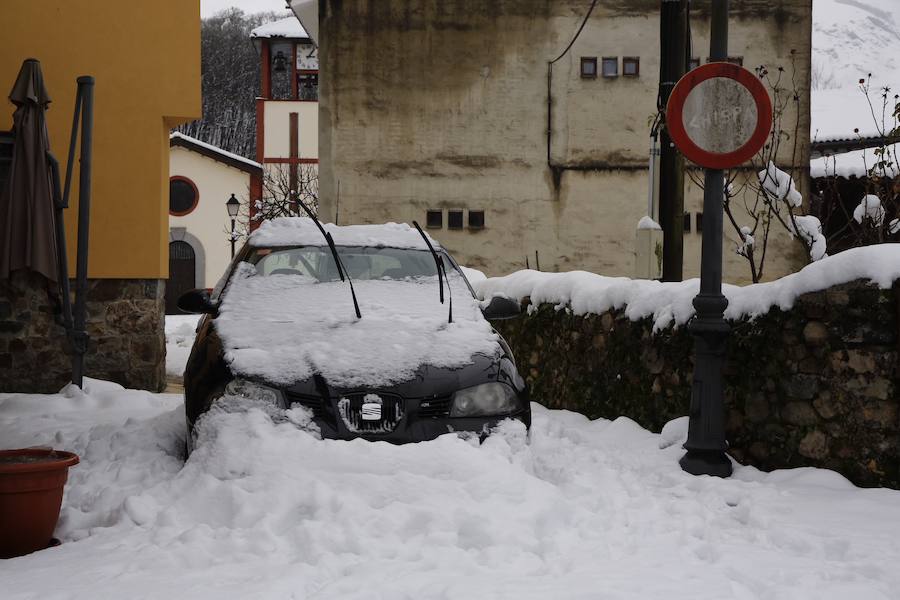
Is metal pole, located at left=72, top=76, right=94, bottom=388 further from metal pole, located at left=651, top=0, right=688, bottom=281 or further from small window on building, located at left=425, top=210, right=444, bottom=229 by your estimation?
small window on building, located at left=425, top=210, right=444, bottom=229

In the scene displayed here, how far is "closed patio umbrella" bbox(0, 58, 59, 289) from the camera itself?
8.64 m

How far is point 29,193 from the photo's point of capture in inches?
340

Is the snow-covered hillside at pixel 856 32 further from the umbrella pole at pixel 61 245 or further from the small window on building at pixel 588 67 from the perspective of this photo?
the umbrella pole at pixel 61 245

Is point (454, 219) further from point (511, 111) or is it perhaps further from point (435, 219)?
point (511, 111)

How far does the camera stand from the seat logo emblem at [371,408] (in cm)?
487

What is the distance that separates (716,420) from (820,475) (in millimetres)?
692

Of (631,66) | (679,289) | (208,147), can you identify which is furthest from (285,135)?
(679,289)

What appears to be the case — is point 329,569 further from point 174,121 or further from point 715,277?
point 174,121

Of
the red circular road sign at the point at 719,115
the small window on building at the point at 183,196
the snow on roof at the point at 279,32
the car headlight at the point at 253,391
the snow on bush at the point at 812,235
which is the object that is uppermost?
the snow on roof at the point at 279,32

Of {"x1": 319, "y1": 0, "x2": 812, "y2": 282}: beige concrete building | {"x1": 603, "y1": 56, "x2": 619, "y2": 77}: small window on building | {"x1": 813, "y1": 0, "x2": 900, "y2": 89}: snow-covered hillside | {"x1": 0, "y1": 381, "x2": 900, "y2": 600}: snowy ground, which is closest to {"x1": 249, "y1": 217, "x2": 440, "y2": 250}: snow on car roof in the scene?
{"x1": 0, "y1": 381, "x2": 900, "y2": 600}: snowy ground

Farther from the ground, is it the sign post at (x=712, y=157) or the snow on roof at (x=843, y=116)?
the snow on roof at (x=843, y=116)

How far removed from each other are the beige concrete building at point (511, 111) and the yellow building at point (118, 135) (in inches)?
424

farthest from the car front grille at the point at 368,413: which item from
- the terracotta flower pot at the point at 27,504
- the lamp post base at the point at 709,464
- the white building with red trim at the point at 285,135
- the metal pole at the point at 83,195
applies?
the white building with red trim at the point at 285,135

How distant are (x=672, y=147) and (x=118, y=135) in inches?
215
